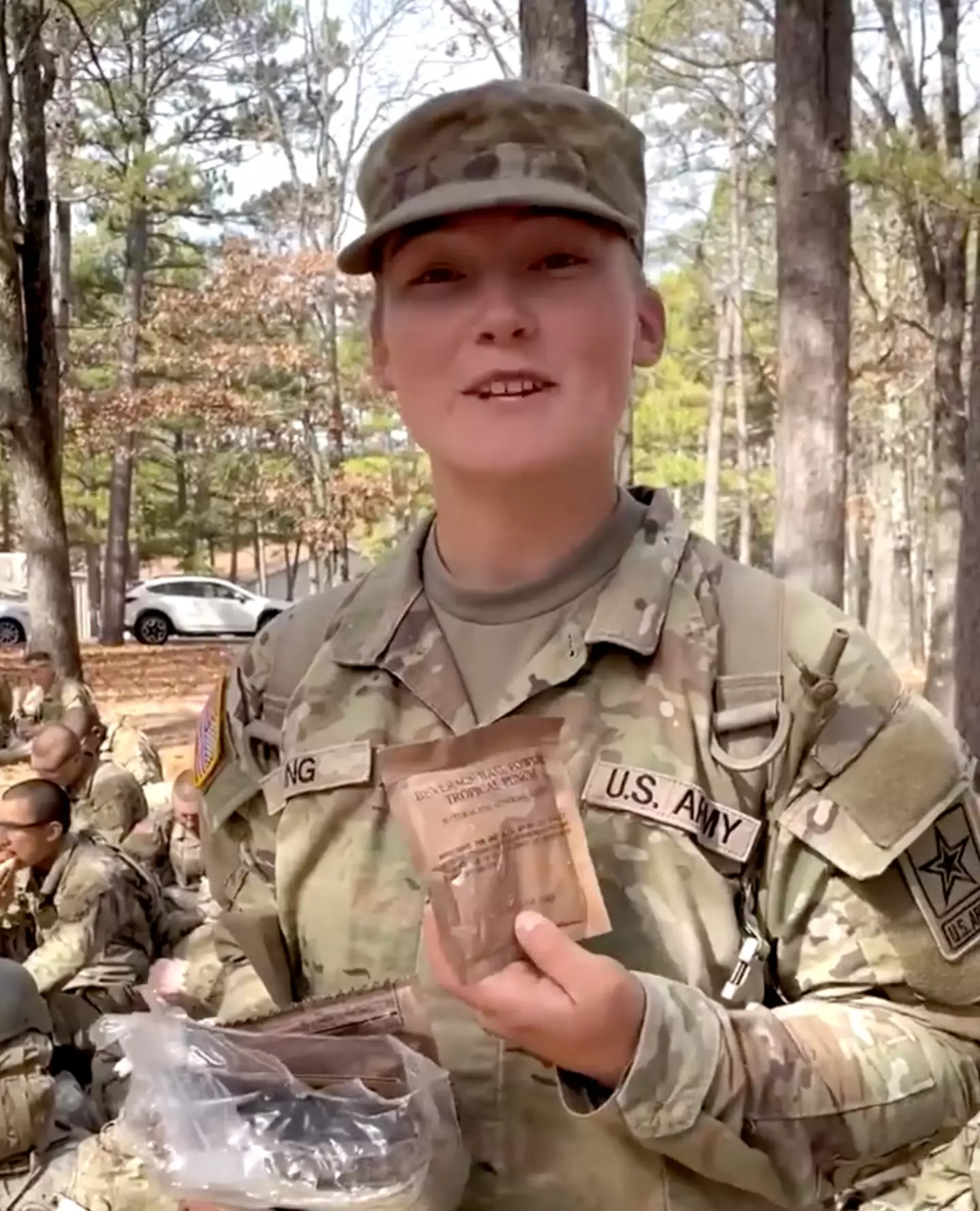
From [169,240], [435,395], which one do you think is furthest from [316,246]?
[435,395]

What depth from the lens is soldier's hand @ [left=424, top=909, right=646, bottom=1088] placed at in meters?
1.00

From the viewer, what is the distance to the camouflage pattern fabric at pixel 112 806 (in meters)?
6.68

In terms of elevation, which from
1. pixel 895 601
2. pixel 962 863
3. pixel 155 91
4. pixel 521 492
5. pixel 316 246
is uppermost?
pixel 155 91

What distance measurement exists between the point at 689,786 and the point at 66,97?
1541cm

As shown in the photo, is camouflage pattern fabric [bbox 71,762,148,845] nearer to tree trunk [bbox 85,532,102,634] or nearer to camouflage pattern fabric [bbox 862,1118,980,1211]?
camouflage pattern fabric [bbox 862,1118,980,1211]

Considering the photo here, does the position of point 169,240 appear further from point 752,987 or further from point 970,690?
point 752,987

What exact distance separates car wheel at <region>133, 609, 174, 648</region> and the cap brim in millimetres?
22242

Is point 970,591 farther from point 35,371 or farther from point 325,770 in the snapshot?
point 35,371

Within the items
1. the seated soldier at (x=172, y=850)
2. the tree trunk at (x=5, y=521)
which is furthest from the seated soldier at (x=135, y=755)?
the tree trunk at (x=5, y=521)

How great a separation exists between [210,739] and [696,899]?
1.77 feet

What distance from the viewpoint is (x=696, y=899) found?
121 centimetres

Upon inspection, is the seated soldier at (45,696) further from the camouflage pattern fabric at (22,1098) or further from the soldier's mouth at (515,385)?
the soldier's mouth at (515,385)

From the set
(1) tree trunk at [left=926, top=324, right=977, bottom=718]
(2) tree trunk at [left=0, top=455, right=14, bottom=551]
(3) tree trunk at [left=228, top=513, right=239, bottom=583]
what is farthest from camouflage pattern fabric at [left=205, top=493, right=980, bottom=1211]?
(2) tree trunk at [left=0, top=455, right=14, bottom=551]

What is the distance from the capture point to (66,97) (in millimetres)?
14906
